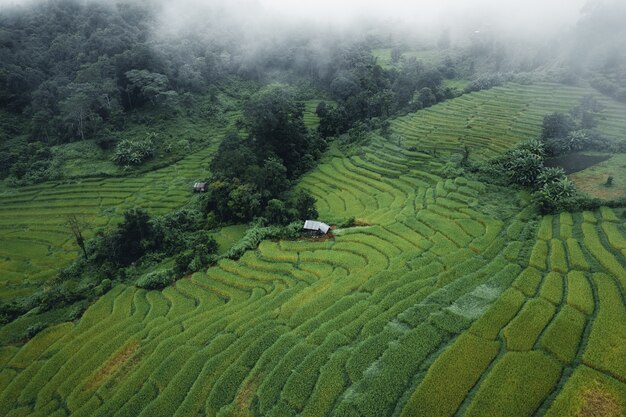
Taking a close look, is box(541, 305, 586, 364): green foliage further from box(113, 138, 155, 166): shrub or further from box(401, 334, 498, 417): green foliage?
box(113, 138, 155, 166): shrub

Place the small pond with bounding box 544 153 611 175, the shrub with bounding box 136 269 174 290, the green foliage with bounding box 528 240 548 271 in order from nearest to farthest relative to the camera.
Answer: the green foliage with bounding box 528 240 548 271, the shrub with bounding box 136 269 174 290, the small pond with bounding box 544 153 611 175

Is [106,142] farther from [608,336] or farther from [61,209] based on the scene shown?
[608,336]

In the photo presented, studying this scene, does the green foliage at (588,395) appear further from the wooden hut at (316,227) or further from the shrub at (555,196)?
the wooden hut at (316,227)

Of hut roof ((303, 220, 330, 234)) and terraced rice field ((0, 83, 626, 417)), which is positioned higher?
terraced rice field ((0, 83, 626, 417))

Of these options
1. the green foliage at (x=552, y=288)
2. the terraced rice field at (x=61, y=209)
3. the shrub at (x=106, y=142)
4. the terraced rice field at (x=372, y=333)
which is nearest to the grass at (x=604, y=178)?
the terraced rice field at (x=372, y=333)

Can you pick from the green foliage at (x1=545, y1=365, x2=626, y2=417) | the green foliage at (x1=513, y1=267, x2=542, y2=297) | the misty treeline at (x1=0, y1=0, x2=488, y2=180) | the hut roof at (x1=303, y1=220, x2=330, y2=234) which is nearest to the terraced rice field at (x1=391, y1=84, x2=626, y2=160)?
the misty treeline at (x1=0, y1=0, x2=488, y2=180)
